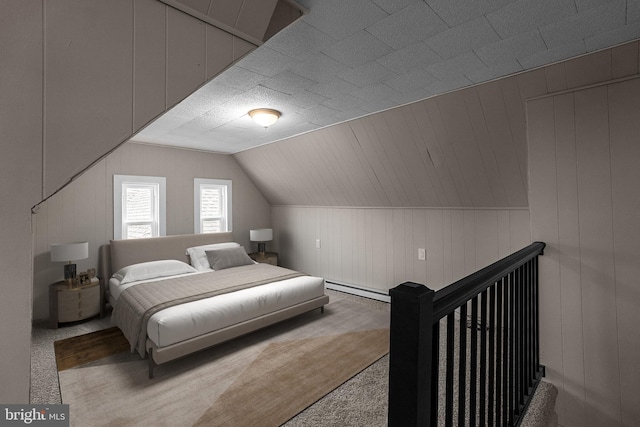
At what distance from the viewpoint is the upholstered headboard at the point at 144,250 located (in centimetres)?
401

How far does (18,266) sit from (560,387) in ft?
10.5

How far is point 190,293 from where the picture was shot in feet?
9.96

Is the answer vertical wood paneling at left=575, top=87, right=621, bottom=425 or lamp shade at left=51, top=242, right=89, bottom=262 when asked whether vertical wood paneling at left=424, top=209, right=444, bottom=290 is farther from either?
lamp shade at left=51, top=242, right=89, bottom=262

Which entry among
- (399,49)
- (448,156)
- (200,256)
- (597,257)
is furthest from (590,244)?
(200,256)

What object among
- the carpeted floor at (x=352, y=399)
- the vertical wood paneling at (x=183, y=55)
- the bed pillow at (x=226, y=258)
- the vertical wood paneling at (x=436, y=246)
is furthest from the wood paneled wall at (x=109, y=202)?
the vertical wood paneling at (x=436, y=246)

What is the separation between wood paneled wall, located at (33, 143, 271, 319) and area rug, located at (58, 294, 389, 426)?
172cm

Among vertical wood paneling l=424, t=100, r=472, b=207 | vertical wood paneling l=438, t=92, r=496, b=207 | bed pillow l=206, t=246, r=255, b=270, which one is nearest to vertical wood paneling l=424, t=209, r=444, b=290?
vertical wood paneling l=424, t=100, r=472, b=207

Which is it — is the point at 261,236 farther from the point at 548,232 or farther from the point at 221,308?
the point at 548,232

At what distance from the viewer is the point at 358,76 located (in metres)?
2.27

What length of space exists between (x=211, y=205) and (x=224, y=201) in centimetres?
25

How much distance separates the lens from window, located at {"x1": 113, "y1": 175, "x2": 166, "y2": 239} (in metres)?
4.16

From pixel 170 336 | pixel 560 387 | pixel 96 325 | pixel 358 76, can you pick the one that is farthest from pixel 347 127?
pixel 96 325

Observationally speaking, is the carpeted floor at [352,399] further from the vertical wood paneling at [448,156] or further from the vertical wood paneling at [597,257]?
the vertical wood paneling at [448,156]

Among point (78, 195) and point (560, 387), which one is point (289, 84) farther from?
point (78, 195)
